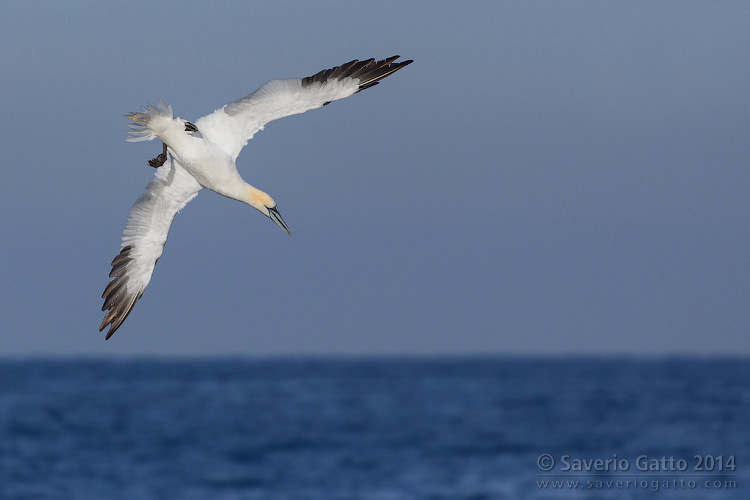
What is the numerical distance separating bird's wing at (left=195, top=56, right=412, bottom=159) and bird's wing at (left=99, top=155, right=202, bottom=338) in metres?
0.77

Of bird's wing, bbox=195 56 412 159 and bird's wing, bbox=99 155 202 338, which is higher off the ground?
bird's wing, bbox=195 56 412 159

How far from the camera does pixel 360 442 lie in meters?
45.6

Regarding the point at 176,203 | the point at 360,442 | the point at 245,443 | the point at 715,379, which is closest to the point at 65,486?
the point at 245,443

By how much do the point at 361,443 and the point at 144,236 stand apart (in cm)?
3339

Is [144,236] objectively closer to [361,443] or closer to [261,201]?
[261,201]

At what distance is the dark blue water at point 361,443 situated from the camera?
34.7m

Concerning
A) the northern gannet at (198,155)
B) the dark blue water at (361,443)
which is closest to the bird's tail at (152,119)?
the northern gannet at (198,155)

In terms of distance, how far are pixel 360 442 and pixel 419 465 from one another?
6.85 m

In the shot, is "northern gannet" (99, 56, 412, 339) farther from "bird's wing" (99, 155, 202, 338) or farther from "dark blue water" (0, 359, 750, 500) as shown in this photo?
"dark blue water" (0, 359, 750, 500)

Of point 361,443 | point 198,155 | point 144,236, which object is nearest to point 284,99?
point 198,155

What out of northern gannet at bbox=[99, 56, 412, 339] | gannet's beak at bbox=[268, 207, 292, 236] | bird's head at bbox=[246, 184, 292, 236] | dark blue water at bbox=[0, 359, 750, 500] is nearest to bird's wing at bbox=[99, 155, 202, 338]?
northern gannet at bbox=[99, 56, 412, 339]

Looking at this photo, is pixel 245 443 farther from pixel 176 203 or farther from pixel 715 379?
pixel 715 379

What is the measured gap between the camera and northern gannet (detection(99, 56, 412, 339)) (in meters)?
11.7

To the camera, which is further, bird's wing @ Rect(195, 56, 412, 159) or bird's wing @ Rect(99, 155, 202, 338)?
bird's wing @ Rect(99, 155, 202, 338)
